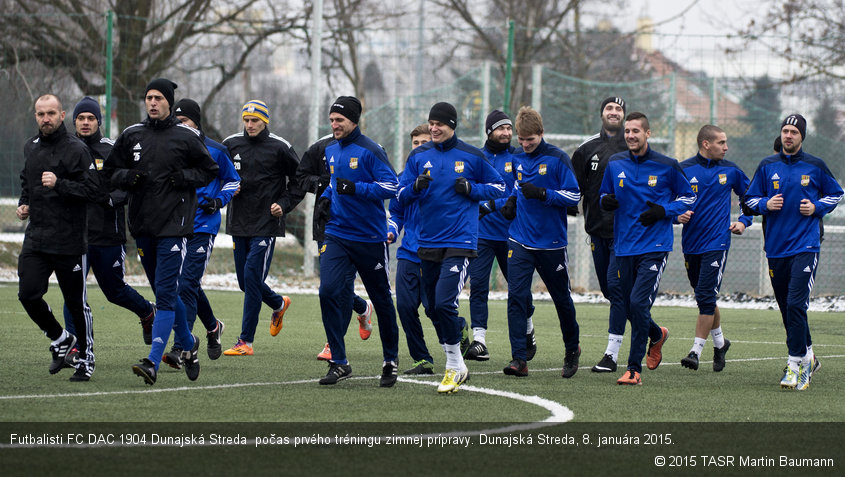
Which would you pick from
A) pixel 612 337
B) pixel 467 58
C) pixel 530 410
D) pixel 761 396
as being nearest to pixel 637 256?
pixel 612 337

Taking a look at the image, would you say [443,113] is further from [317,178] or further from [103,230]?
[103,230]

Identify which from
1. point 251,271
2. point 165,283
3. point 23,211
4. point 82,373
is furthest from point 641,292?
point 23,211

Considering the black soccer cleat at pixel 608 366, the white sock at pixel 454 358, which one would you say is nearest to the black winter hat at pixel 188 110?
the white sock at pixel 454 358

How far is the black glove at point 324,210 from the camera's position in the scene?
862cm

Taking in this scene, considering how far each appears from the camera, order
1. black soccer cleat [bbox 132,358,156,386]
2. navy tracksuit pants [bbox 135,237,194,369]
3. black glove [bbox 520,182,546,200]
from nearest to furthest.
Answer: black soccer cleat [bbox 132,358,156,386]
navy tracksuit pants [bbox 135,237,194,369]
black glove [bbox 520,182,546,200]

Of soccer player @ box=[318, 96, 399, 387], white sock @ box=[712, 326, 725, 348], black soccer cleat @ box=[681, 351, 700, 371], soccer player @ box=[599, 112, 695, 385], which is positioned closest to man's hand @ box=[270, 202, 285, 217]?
soccer player @ box=[318, 96, 399, 387]

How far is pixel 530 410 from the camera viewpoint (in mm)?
7359

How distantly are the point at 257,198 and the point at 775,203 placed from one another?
473 cm

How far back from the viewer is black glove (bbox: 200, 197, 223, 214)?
991 centimetres

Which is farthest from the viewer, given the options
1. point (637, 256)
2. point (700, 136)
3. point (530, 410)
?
point (700, 136)

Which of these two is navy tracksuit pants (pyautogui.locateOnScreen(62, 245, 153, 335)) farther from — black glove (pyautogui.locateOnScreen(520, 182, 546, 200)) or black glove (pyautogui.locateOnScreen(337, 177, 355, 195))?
black glove (pyautogui.locateOnScreen(520, 182, 546, 200))

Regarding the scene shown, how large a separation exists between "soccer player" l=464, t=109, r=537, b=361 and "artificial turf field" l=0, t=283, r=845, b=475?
0.92 feet
